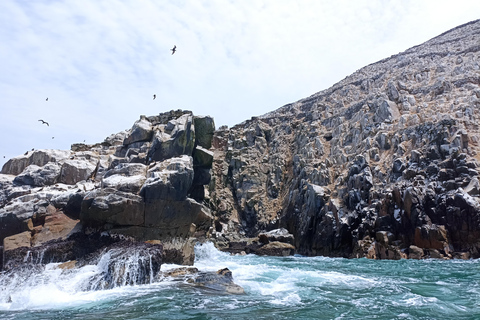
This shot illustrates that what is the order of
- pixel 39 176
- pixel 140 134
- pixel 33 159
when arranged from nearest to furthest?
pixel 39 176, pixel 140 134, pixel 33 159

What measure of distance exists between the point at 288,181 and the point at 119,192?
45.0 m

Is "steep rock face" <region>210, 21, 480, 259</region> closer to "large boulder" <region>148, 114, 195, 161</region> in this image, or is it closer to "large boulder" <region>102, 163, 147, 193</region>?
"large boulder" <region>148, 114, 195, 161</region>

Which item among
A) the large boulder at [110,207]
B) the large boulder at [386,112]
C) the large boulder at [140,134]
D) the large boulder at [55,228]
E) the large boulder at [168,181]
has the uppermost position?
the large boulder at [386,112]

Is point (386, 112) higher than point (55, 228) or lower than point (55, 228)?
higher

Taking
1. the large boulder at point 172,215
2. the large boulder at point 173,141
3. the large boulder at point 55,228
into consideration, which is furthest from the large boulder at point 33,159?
the large boulder at point 172,215

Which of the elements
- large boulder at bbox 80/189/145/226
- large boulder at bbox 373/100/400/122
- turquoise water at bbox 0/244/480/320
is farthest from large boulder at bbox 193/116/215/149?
large boulder at bbox 373/100/400/122

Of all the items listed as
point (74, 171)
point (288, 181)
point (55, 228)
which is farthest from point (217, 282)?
point (288, 181)

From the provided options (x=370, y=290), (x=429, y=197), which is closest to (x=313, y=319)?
(x=370, y=290)

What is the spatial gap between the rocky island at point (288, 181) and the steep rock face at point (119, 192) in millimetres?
90

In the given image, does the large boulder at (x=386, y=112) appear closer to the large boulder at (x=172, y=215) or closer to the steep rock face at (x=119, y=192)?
the steep rock face at (x=119, y=192)

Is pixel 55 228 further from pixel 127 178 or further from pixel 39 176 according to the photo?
pixel 39 176

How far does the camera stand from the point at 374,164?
45812 mm

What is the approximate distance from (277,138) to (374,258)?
131ft

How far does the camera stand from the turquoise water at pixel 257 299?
37.8ft
